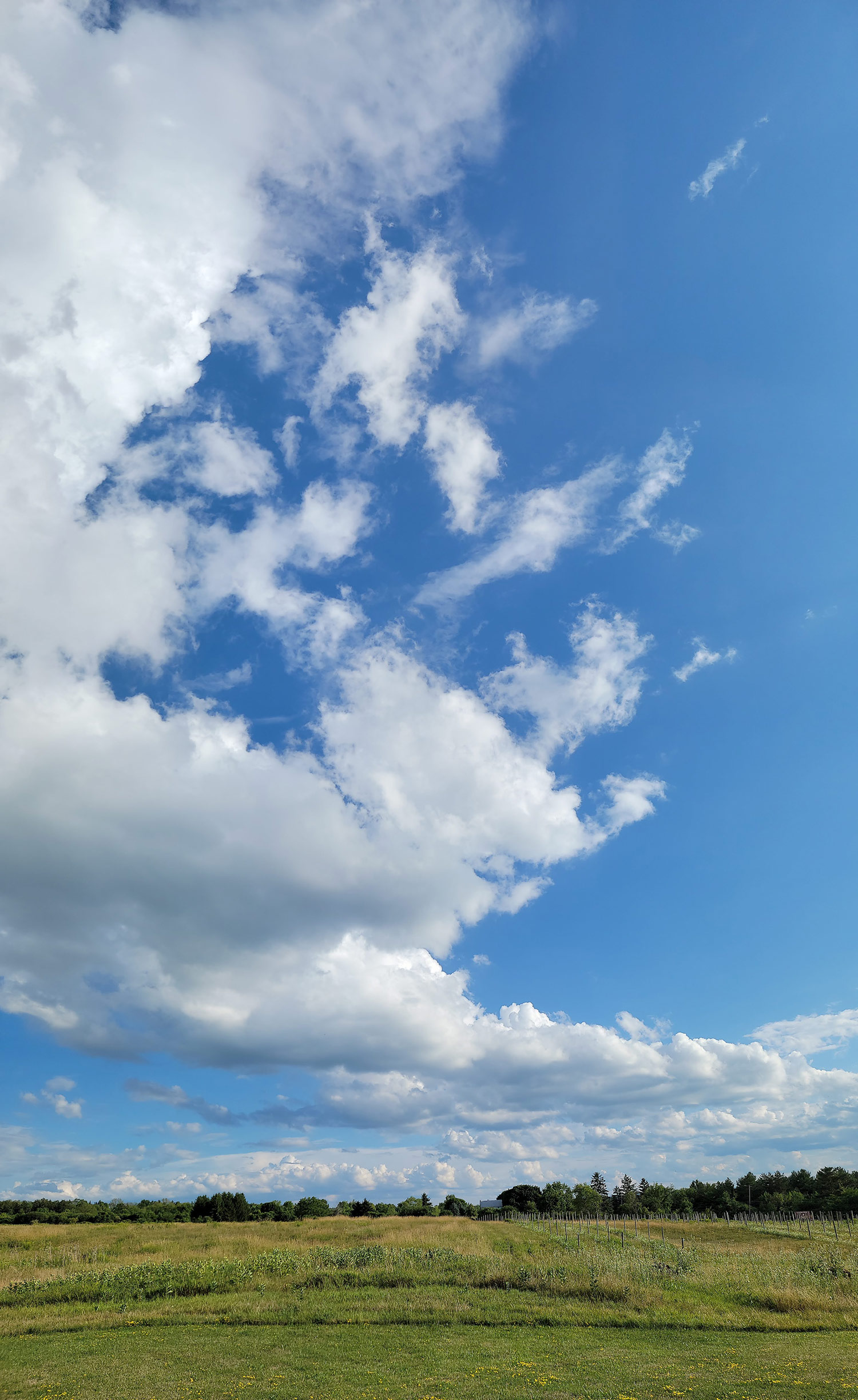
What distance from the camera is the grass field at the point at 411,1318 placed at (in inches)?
764

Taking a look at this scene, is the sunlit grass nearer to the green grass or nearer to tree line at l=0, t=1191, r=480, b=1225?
the green grass

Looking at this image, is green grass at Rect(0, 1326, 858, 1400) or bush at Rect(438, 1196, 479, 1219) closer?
green grass at Rect(0, 1326, 858, 1400)

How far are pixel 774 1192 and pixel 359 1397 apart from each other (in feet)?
474

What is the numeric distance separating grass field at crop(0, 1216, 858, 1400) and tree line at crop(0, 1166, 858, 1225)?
3523cm

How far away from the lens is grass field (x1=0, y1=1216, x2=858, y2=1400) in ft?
63.7

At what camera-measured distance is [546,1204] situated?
12344 centimetres

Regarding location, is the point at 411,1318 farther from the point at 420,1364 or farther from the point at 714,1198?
the point at 714,1198

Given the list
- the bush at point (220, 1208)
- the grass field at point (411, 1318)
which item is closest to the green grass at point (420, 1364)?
the grass field at point (411, 1318)

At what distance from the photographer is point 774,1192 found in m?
126

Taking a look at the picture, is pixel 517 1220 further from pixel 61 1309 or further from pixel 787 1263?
pixel 61 1309

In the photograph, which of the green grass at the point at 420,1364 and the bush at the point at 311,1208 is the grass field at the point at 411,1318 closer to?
the green grass at the point at 420,1364

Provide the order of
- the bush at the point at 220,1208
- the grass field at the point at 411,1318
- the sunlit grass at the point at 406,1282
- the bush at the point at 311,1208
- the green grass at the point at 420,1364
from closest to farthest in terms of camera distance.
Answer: the green grass at the point at 420,1364 < the grass field at the point at 411,1318 < the sunlit grass at the point at 406,1282 < the bush at the point at 220,1208 < the bush at the point at 311,1208

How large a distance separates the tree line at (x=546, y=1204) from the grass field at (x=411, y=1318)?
3523 centimetres

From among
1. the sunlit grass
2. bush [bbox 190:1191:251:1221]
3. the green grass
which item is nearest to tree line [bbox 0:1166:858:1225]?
bush [bbox 190:1191:251:1221]
